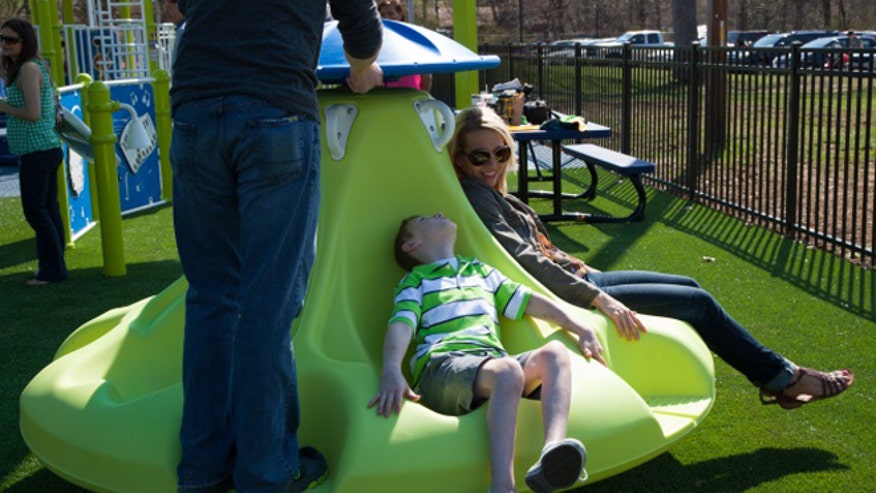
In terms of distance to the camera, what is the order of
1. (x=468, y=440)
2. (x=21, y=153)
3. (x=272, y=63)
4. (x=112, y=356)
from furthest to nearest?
(x=21, y=153)
(x=112, y=356)
(x=468, y=440)
(x=272, y=63)

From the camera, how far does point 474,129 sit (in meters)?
4.52

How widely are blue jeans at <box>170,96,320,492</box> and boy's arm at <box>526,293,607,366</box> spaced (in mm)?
1045

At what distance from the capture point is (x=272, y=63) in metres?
2.89

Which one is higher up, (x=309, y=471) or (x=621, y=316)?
(x=621, y=316)

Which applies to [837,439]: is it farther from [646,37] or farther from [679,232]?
[646,37]

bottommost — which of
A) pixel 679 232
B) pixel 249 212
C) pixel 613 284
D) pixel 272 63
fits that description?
pixel 679 232

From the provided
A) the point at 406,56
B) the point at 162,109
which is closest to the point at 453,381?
the point at 406,56

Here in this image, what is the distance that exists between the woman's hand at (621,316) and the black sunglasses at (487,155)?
79cm

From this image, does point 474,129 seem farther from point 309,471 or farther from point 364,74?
point 309,471

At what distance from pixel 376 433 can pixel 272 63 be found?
3.78 ft

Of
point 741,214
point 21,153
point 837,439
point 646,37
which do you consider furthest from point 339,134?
point 646,37

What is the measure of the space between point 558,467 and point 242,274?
1.05 m

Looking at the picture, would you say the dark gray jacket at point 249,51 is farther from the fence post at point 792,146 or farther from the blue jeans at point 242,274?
the fence post at point 792,146

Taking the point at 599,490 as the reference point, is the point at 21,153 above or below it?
above
